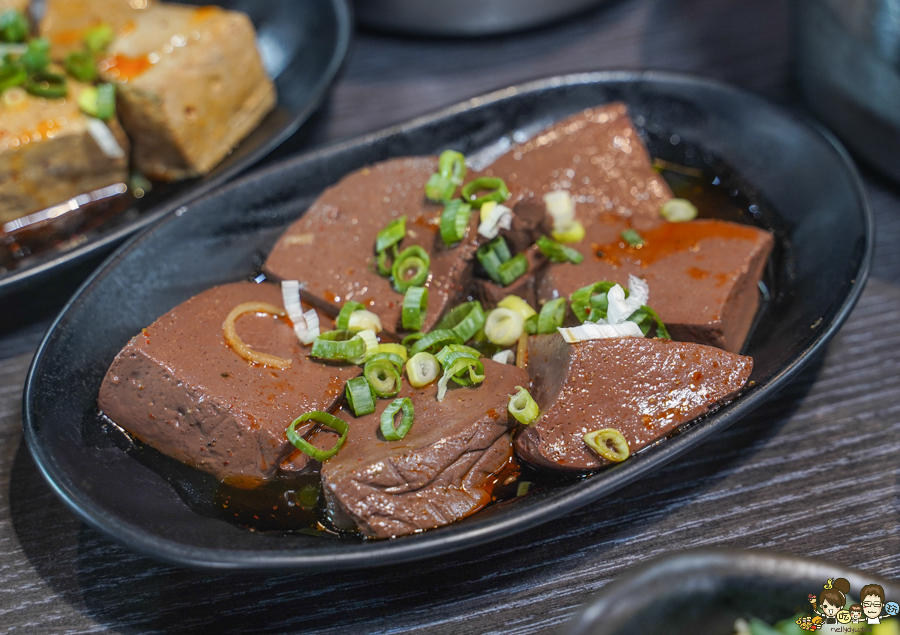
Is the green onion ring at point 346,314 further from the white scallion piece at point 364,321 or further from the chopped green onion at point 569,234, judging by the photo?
the chopped green onion at point 569,234

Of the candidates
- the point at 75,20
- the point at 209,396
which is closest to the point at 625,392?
the point at 209,396

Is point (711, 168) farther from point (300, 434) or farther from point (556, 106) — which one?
point (300, 434)

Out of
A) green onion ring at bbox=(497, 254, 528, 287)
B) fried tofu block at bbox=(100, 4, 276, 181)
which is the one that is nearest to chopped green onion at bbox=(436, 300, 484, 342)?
green onion ring at bbox=(497, 254, 528, 287)

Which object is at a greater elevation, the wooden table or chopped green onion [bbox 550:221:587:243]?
chopped green onion [bbox 550:221:587:243]

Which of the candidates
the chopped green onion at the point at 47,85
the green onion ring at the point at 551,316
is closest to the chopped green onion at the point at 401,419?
the green onion ring at the point at 551,316

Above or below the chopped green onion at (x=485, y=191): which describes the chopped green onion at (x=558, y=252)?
below

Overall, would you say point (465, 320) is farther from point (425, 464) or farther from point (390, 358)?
point (425, 464)

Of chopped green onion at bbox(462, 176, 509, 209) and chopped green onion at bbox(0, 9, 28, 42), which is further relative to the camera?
chopped green onion at bbox(0, 9, 28, 42)

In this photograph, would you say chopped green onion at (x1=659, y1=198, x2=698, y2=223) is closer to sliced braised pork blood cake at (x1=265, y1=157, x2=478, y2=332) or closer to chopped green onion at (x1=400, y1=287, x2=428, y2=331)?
sliced braised pork blood cake at (x1=265, y1=157, x2=478, y2=332)
